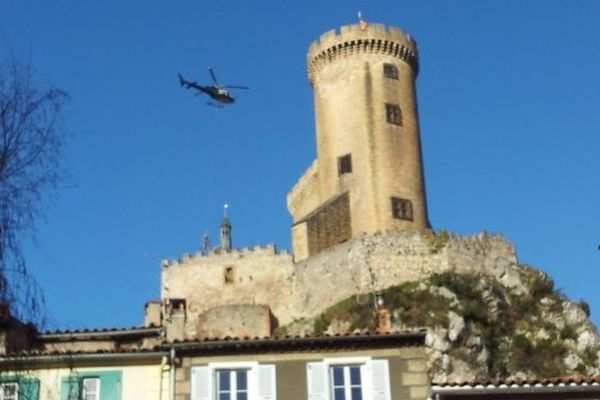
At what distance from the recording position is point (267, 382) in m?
24.5

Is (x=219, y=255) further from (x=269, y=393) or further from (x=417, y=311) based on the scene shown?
(x=269, y=393)

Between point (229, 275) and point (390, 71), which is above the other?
point (390, 71)

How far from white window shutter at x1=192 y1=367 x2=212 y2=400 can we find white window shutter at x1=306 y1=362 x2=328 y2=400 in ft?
7.47

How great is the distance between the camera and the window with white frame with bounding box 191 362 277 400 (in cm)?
2436

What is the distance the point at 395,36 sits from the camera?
2584 inches

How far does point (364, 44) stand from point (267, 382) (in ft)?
141

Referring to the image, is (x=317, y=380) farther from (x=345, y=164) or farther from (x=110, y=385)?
(x=345, y=164)

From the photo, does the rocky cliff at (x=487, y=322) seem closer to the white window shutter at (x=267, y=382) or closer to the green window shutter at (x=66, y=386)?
the white window shutter at (x=267, y=382)

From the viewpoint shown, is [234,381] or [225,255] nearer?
[234,381]

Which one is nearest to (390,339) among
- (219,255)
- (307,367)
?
(307,367)

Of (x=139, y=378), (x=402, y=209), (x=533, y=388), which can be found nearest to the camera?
(x=533, y=388)

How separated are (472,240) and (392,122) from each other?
27.3ft

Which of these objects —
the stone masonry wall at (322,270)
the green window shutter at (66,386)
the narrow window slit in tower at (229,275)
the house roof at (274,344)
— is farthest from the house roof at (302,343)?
the narrow window slit in tower at (229,275)

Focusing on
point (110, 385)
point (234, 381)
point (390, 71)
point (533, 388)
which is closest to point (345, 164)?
point (390, 71)
